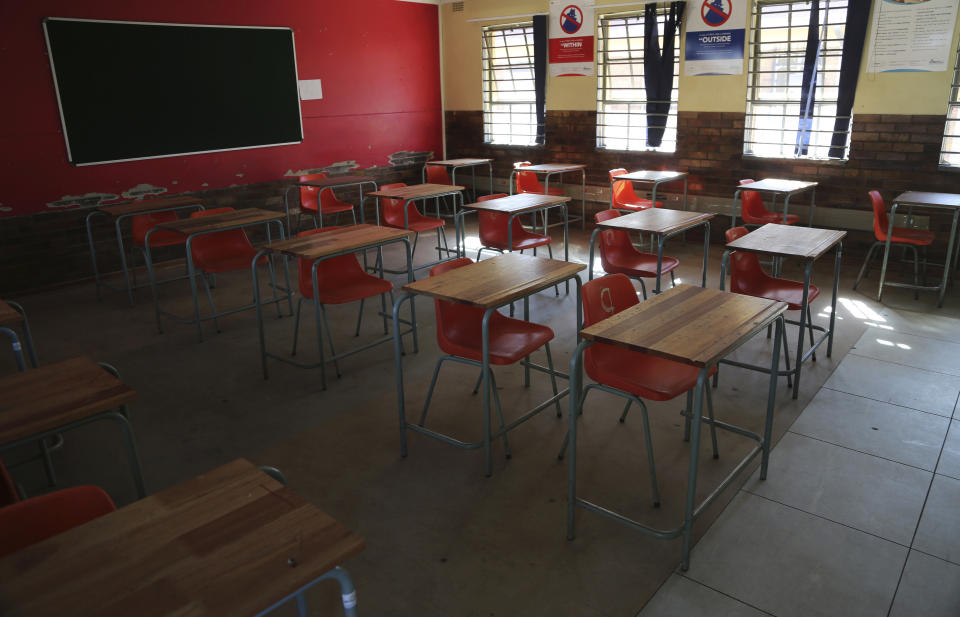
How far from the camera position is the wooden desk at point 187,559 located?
123cm

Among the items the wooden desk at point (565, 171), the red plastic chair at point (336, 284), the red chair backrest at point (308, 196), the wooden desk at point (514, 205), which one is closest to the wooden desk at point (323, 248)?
the red plastic chair at point (336, 284)

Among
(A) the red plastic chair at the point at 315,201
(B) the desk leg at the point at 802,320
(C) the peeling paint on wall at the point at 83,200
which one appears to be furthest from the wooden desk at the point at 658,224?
(C) the peeling paint on wall at the point at 83,200

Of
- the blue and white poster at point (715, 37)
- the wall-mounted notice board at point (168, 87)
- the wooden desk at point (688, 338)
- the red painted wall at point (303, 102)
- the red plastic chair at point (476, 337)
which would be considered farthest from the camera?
the blue and white poster at point (715, 37)

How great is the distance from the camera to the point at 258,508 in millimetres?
1497

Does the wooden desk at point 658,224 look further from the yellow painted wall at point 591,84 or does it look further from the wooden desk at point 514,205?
the yellow painted wall at point 591,84

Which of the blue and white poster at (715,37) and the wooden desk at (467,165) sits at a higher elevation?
the blue and white poster at (715,37)

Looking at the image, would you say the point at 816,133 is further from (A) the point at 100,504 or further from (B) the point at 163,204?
(A) the point at 100,504

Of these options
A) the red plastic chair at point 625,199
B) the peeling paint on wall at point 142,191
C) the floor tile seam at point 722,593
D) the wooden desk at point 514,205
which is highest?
the peeling paint on wall at point 142,191

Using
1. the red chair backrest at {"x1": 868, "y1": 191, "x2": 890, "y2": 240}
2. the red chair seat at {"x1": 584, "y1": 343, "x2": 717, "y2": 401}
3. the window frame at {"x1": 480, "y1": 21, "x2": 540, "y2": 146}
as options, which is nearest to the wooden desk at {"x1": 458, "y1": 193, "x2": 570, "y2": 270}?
the red chair seat at {"x1": 584, "y1": 343, "x2": 717, "y2": 401}

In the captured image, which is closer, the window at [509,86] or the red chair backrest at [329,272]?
the red chair backrest at [329,272]

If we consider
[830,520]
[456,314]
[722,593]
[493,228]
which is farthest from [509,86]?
[722,593]

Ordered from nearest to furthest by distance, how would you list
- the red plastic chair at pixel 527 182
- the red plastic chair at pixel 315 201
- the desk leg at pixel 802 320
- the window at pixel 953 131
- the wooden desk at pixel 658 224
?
the desk leg at pixel 802 320
the wooden desk at pixel 658 224
the window at pixel 953 131
the red plastic chair at pixel 315 201
the red plastic chair at pixel 527 182

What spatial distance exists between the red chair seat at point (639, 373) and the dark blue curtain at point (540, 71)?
6.31m

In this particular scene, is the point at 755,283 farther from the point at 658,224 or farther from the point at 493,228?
the point at 493,228
